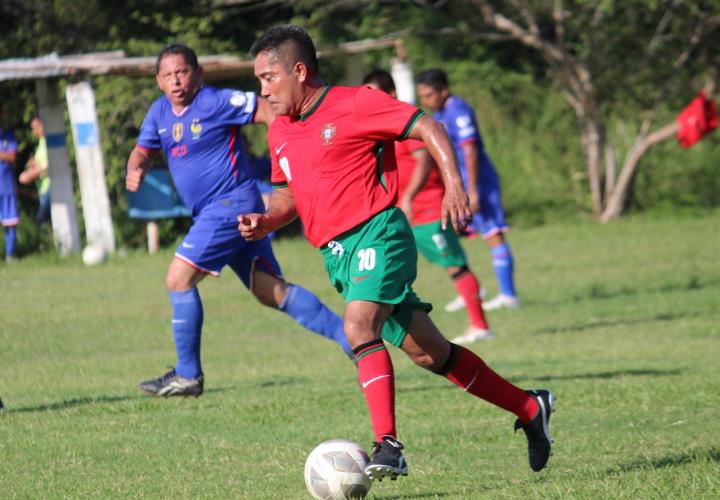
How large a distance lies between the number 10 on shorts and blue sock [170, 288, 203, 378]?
2872 millimetres

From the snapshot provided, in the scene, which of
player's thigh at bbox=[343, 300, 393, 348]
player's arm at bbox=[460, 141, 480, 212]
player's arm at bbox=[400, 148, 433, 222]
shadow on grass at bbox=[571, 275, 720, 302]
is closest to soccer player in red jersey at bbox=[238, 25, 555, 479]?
player's thigh at bbox=[343, 300, 393, 348]

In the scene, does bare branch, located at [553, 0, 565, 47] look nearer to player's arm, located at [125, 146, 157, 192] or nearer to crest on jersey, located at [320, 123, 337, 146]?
player's arm, located at [125, 146, 157, 192]

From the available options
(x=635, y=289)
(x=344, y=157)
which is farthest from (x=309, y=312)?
(x=635, y=289)

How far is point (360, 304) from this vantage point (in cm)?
550

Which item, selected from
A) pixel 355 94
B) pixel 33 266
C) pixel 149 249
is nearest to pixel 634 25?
pixel 149 249

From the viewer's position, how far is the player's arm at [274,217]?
5.81 m

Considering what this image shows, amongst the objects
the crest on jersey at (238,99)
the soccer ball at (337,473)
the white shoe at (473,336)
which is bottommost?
the white shoe at (473,336)

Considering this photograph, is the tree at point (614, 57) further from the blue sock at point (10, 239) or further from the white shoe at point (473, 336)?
the white shoe at point (473, 336)

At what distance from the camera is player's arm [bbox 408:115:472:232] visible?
534 cm

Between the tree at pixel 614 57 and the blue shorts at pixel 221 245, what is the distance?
15.6m

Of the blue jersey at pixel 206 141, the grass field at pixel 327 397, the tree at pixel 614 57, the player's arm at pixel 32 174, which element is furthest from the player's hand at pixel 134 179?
the tree at pixel 614 57

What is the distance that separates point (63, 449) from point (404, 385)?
291 cm

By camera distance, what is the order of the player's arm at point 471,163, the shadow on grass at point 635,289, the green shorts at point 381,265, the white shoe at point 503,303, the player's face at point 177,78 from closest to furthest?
1. the green shorts at point 381,265
2. the player's face at point 177,78
3. the player's arm at point 471,163
4. the white shoe at point 503,303
5. the shadow on grass at point 635,289

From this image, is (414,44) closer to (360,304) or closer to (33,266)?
(33,266)
